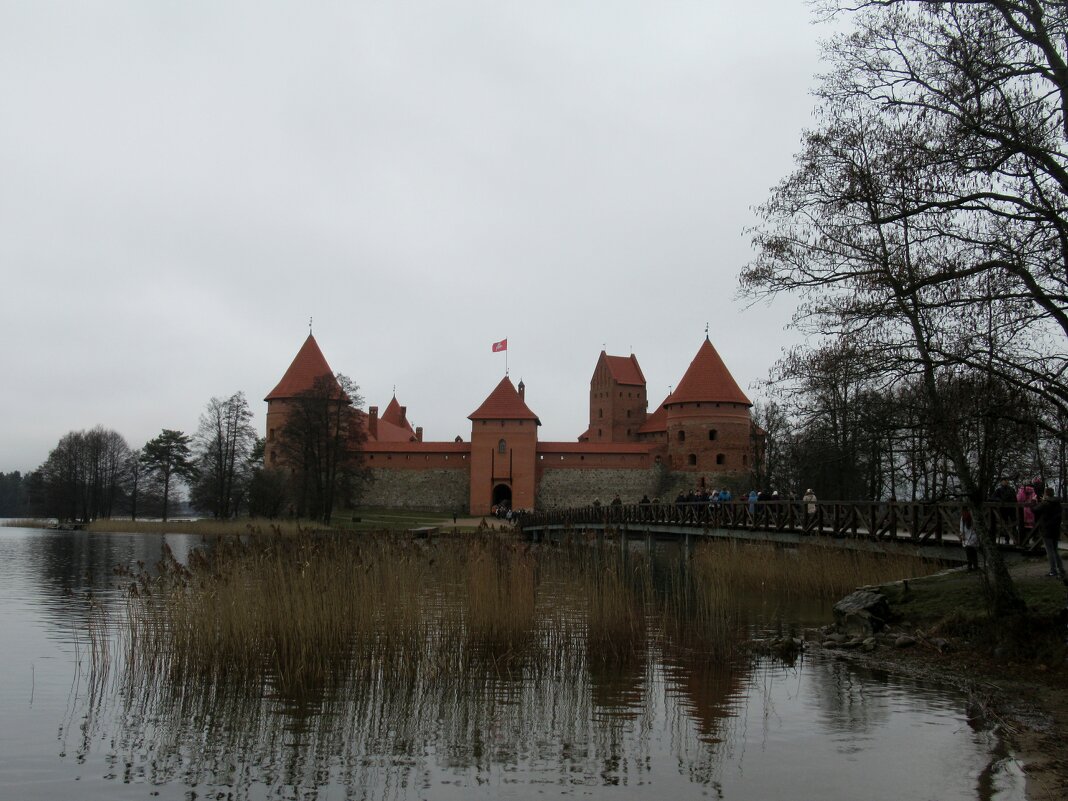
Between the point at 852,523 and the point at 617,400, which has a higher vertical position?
the point at 617,400

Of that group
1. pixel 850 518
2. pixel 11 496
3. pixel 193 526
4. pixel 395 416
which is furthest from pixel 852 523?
pixel 11 496

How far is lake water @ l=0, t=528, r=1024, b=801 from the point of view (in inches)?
186

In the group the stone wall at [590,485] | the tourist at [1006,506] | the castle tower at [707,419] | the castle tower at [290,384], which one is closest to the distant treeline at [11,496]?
the castle tower at [290,384]

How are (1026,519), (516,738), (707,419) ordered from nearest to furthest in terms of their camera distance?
(516,738) < (1026,519) < (707,419)

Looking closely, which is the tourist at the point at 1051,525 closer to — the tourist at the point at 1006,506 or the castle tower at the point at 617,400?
the tourist at the point at 1006,506

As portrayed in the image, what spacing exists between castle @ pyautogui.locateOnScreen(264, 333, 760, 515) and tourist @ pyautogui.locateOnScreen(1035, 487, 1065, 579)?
38554 mm

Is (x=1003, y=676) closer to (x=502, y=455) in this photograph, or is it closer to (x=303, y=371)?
(x=502, y=455)

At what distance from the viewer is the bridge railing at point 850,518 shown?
9.90 metres

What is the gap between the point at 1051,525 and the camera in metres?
8.48

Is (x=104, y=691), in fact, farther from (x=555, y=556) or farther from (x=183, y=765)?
(x=555, y=556)

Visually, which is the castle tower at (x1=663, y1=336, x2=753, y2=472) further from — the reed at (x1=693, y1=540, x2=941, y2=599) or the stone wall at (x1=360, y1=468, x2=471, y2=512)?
the reed at (x1=693, y1=540, x2=941, y2=599)

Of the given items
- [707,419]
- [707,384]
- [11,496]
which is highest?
[707,384]

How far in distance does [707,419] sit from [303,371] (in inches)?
793

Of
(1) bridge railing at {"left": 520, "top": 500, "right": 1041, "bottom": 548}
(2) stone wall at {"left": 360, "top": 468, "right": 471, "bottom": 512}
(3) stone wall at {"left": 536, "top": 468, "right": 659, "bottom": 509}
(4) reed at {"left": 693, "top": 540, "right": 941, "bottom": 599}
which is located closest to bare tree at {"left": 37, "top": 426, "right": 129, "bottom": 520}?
(2) stone wall at {"left": 360, "top": 468, "right": 471, "bottom": 512}
